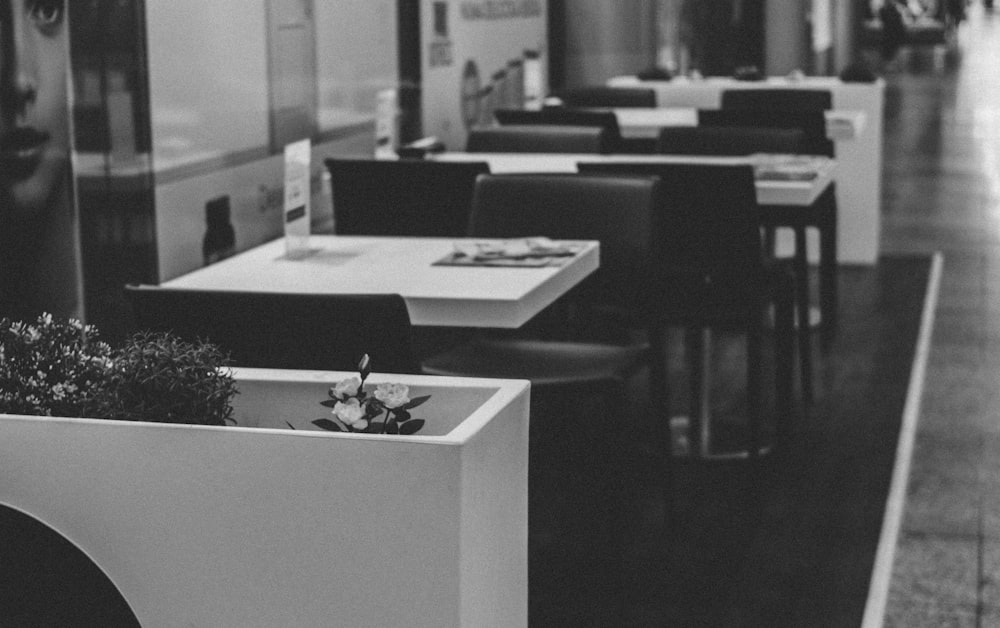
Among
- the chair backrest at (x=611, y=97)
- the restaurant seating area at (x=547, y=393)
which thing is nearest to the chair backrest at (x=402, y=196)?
the restaurant seating area at (x=547, y=393)

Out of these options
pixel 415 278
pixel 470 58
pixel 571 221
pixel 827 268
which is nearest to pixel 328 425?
pixel 415 278

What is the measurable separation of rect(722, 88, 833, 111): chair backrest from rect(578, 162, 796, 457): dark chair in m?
3.09

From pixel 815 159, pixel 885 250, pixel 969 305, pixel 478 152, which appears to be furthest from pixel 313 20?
pixel 885 250

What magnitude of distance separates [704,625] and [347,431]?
70.2 inches

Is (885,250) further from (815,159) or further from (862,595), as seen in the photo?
(862,595)

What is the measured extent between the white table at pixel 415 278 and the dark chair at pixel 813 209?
252cm

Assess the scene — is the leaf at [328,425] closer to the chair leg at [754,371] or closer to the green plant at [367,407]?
the green plant at [367,407]

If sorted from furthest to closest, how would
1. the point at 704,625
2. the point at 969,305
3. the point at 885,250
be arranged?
the point at 885,250 < the point at 969,305 < the point at 704,625

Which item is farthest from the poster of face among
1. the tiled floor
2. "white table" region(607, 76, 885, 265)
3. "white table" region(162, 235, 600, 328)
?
"white table" region(607, 76, 885, 265)

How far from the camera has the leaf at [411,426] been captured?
2414 mm

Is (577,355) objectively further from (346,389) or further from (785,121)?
(785,121)

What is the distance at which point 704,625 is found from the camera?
395 cm

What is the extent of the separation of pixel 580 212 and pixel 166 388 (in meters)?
2.54

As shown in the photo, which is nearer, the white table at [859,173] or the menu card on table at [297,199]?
the menu card on table at [297,199]
